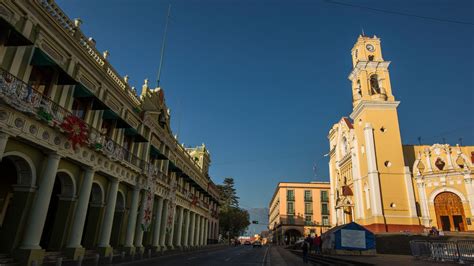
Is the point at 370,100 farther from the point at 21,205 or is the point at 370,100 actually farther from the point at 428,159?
the point at 21,205

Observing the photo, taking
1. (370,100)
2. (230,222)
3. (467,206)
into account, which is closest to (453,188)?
(467,206)

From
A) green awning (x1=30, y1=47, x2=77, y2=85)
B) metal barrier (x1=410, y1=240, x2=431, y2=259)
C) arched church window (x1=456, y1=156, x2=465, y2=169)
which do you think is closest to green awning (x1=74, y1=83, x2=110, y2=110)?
green awning (x1=30, y1=47, x2=77, y2=85)

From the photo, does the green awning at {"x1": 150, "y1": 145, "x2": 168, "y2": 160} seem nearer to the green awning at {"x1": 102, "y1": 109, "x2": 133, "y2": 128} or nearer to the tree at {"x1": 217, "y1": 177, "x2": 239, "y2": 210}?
the green awning at {"x1": 102, "y1": 109, "x2": 133, "y2": 128}

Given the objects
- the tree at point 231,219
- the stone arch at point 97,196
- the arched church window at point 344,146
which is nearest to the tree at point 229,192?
the tree at point 231,219

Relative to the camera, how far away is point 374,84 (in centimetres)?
4444

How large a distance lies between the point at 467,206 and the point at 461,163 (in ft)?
17.9

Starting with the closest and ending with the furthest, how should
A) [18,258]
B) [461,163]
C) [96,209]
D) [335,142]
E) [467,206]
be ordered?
[18,258] → [96,209] → [467,206] → [461,163] → [335,142]

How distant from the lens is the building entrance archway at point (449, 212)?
34219 mm

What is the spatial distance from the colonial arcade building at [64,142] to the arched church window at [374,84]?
108 feet

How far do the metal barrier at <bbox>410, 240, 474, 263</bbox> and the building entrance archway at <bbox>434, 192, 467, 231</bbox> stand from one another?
23083 mm

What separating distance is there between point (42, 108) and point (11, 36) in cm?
300

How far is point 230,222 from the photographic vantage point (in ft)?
241

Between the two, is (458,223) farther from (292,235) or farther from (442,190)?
(292,235)

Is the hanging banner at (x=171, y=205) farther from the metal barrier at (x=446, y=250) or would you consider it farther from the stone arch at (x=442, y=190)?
the stone arch at (x=442, y=190)
